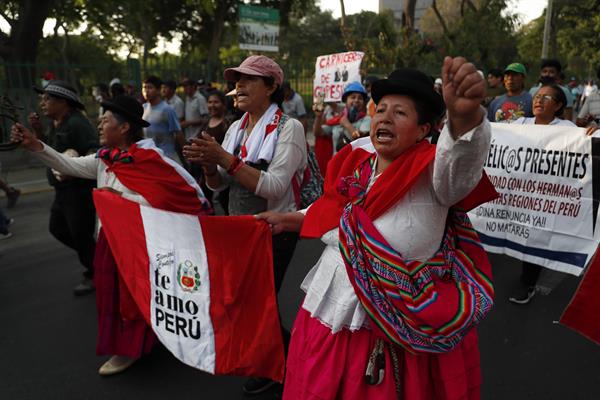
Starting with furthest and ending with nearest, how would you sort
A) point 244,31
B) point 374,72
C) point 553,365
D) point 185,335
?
point 374,72 → point 244,31 → point 553,365 → point 185,335

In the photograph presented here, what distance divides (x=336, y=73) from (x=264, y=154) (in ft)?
17.0

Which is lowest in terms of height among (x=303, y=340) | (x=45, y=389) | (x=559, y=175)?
(x=45, y=389)

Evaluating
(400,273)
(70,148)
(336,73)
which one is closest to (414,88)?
(400,273)

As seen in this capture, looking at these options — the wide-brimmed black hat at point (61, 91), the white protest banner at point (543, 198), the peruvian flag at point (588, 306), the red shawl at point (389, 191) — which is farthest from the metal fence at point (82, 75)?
the peruvian flag at point (588, 306)

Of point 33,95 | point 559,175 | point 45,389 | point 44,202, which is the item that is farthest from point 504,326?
point 33,95

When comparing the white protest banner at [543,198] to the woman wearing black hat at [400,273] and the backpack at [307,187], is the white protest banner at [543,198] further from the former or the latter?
the woman wearing black hat at [400,273]

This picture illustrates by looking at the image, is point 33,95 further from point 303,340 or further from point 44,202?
point 303,340

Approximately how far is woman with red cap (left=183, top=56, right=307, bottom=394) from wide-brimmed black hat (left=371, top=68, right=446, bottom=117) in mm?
990

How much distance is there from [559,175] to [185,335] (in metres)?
3.09

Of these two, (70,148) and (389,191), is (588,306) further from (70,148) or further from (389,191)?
(70,148)

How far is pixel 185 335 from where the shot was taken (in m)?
2.68

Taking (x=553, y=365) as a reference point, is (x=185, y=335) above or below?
above

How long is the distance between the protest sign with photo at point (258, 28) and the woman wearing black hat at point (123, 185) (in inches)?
423

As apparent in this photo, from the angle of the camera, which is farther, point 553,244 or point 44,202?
point 44,202
